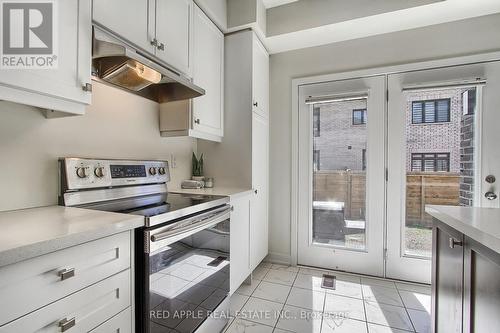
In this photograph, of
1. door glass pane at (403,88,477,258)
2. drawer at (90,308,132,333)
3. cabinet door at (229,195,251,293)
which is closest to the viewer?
drawer at (90,308,132,333)

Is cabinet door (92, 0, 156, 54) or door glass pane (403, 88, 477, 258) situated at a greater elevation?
cabinet door (92, 0, 156, 54)

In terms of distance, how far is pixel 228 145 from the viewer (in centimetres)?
228

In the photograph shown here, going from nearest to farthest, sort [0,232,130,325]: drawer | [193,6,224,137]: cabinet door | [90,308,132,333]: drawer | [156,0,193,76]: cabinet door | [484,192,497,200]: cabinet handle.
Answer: [0,232,130,325]: drawer
[90,308,132,333]: drawer
[156,0,193,76]: cabinet door
[193,6,224,137]: cabinet door
[484,192,497,200]: cabinet handle

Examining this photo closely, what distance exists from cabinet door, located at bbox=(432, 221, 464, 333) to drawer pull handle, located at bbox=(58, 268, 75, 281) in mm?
1498

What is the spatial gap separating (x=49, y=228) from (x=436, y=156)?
2.77 metres

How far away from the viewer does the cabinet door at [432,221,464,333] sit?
1067 millimetres

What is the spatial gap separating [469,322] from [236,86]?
6.99 ft

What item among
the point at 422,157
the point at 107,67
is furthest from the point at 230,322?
the point at 422,157

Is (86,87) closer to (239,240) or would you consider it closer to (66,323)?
(66,323)

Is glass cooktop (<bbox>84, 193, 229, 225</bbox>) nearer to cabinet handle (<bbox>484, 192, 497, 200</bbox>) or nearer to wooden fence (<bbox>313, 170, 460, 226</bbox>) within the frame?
wooden fence (<bbox>313, 170, 460, 226</bbox>)

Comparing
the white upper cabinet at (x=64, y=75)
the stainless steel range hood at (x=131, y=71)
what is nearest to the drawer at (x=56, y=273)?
the white upper cabinet at (x=64, y=75)

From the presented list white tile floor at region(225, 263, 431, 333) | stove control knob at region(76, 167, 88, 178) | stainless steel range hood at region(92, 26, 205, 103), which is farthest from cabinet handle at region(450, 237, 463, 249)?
stove control knob at region(76, 167, 88, 178)

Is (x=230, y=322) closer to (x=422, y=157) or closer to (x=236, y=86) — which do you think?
(x=236, y=86)

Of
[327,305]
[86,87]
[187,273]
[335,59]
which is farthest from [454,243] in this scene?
[335,59]
